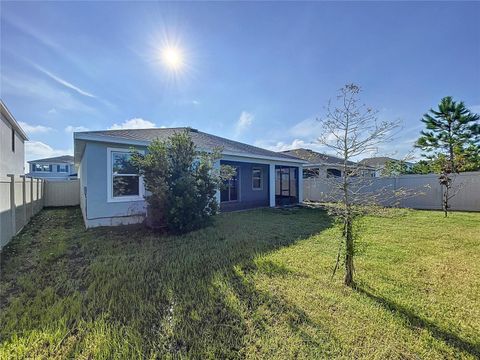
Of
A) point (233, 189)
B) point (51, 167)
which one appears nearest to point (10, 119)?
point (233, 189)

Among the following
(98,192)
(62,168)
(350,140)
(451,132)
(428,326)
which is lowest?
(428,326)

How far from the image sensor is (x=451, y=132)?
1850 centimetres

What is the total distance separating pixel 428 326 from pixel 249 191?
11523 millimetres

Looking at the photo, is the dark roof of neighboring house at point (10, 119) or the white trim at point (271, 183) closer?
the dark roof of neighboring house at point (10, 119)

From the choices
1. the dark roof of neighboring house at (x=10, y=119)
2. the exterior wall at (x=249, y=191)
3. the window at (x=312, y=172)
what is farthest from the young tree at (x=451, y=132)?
the dark roof of neighboring house at (x=10, y=119)

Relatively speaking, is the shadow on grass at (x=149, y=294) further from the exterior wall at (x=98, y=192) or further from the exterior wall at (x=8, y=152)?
the exterior wall at (x=8, y=152)

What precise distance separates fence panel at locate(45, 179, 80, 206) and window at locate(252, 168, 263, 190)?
37.1 feet

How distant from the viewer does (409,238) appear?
667 centimetres

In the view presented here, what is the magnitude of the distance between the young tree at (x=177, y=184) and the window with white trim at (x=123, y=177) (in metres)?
0.94

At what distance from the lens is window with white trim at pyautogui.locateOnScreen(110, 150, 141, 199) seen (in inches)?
307

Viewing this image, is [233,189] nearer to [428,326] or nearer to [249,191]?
[249,191]

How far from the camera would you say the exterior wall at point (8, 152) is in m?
11.5

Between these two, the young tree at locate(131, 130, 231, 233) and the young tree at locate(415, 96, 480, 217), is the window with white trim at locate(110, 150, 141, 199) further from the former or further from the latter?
the young tree at locate(415, 96, 480, 217)

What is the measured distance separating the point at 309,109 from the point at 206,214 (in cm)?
711
